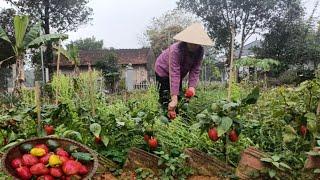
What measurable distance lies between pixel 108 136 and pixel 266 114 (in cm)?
152

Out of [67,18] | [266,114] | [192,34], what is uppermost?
[67,18]

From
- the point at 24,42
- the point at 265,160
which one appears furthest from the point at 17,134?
the point at 24,42

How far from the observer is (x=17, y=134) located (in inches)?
149

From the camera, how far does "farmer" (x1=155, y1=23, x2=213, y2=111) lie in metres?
4.14

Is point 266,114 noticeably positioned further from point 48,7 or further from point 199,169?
point 48,7

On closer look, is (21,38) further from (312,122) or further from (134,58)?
(134,58)

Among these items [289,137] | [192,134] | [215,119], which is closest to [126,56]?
[192,134]

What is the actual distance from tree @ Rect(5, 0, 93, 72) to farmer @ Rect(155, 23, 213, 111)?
17656 mm

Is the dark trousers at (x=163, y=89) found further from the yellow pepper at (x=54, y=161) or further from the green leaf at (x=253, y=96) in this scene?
the yellow pepper at (x=54, y=161)

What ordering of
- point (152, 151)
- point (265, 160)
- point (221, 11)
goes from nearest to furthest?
point (265, 160) → point (152, 151) → point (221, 11)

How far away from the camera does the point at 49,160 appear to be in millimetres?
2523

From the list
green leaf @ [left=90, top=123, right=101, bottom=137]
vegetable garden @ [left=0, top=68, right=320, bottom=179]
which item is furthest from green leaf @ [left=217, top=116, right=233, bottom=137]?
green leaf @ [left=90, top=123, right=101, bottom=137]

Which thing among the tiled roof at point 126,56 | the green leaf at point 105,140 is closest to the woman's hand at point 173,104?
the green leaf at point 105,140

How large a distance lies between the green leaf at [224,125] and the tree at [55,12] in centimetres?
1955
